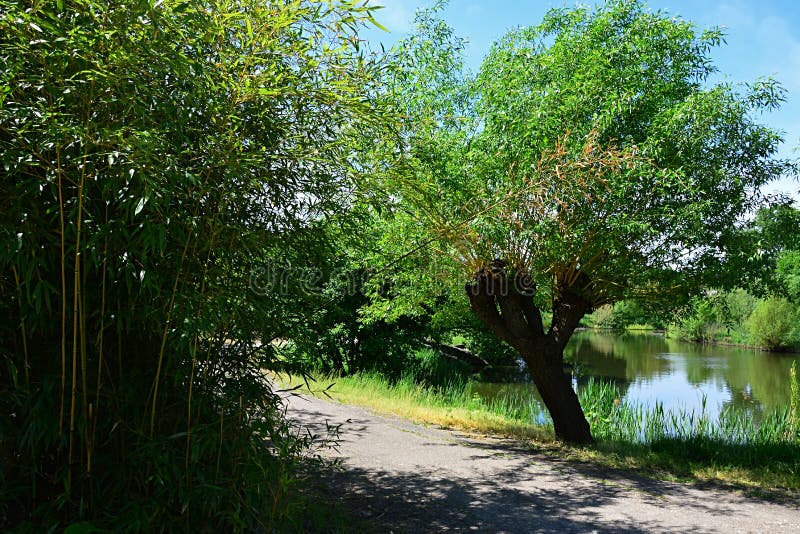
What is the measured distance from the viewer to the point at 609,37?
5840 mm

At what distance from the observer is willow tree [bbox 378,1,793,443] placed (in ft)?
17.0

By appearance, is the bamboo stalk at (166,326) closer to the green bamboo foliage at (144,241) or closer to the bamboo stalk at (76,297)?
the green bamboo foliage at (144,241)

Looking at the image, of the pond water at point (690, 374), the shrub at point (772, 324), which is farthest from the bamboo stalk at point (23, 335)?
the shrub at point (772, 324)

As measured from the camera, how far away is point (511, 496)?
4.39 m

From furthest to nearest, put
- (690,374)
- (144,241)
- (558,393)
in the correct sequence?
(690,374) → (558,393) → (144,241)

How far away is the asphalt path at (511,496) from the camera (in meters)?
3.85

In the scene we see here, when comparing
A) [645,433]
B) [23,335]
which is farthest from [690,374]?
[23,335]

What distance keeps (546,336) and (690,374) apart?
14043 mm

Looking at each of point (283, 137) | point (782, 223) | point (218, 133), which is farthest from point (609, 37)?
point (218, 133)

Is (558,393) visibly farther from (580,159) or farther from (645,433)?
(580,159)

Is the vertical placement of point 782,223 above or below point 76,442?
above

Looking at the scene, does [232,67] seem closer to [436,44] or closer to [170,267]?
[170,267]

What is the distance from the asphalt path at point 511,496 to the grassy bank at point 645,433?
0.57 meters

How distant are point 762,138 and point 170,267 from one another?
559 centimetres
